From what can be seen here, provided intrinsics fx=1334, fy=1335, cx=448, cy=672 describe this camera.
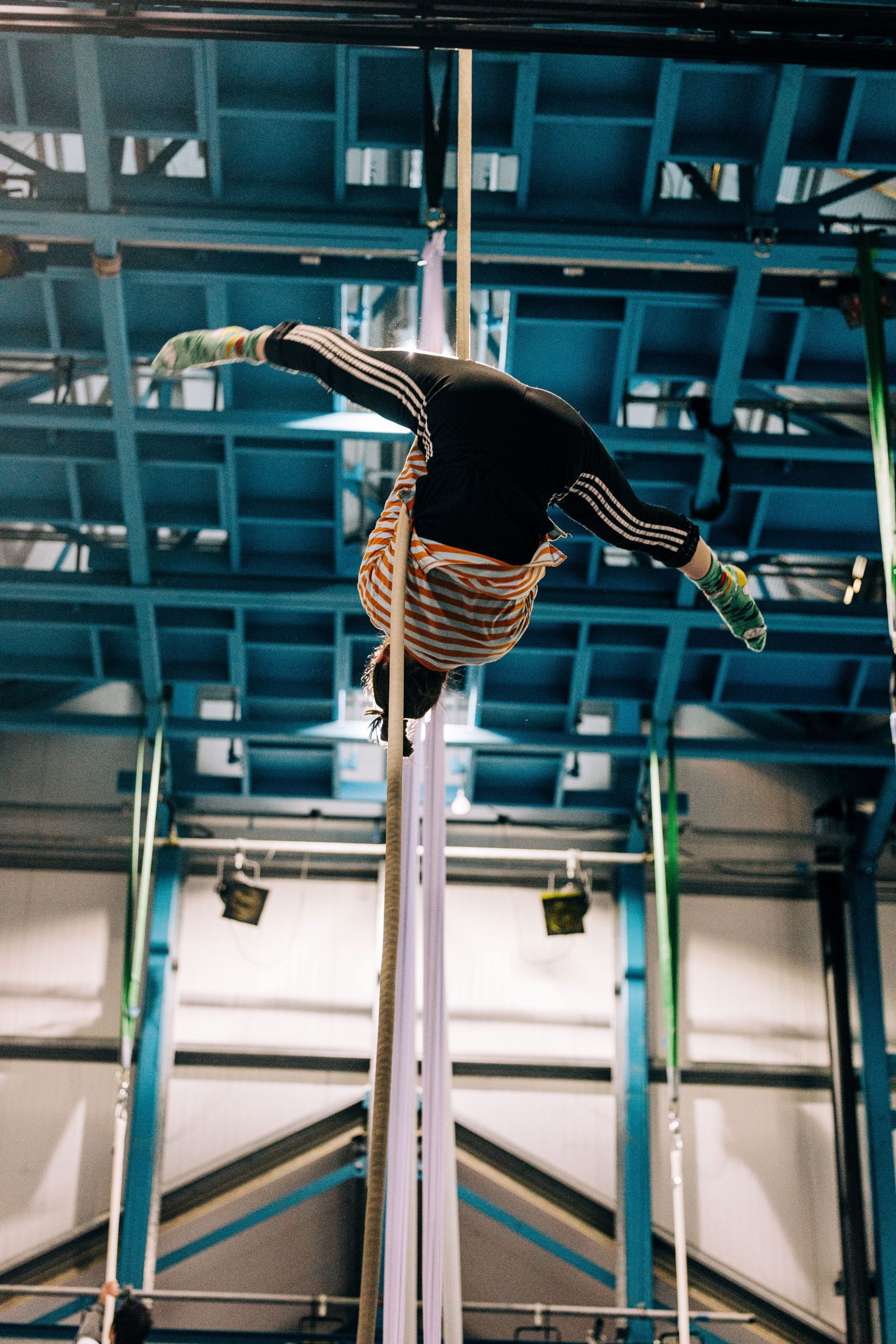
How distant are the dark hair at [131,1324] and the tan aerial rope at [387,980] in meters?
4.04

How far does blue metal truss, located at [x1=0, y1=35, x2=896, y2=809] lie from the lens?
5227mm

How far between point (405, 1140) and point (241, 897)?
4.78 metres

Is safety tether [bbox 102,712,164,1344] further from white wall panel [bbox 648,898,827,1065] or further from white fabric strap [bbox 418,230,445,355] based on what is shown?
white fabric strap [bbox 418,230,445,355]

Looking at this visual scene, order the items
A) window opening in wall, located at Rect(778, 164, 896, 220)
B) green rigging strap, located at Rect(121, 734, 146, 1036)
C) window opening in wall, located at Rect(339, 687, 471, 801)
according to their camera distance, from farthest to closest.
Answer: window opening in wall, located at Rect(339, 687, 471, 801) → green rigging strap, located at Rect(121, 734, 146, 1036) → window opening in wall, located at Rect(778, 164, 896, 220)

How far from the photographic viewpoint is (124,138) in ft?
18.1

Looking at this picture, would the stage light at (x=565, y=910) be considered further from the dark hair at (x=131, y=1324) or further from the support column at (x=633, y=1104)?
the dark hair at (x=131, y=1324)

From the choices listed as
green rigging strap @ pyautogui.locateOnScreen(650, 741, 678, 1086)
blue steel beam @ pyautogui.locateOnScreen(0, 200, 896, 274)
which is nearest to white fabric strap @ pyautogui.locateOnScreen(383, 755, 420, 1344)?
blue steel beam @ pyautogui.locateOnScreen(0, 200, 896, 274)

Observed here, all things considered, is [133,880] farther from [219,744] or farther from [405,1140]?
[405,1140]

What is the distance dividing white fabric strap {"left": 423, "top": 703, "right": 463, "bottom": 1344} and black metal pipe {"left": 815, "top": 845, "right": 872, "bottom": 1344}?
16.2 ft

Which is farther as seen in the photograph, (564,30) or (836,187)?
(836,187)

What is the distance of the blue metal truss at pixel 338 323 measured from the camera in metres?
5.23

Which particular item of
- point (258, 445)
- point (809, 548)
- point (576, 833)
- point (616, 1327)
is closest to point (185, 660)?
point (258, 445)

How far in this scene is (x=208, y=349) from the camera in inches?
95.7

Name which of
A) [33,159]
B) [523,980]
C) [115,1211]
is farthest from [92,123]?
[523,980]
